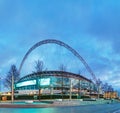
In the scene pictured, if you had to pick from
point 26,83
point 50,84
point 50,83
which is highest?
point 26,83

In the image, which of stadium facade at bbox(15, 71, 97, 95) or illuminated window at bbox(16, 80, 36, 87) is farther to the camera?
illuminated window at bbox(16, 80, 36, 87)

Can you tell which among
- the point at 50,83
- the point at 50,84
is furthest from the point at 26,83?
the point at 50,84

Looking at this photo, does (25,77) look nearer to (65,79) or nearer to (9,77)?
(65,79)

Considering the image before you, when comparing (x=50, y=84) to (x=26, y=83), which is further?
(x=26, y=83)

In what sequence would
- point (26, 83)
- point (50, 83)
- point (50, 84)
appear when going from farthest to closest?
point (26, 83), point (50, 83), point (50, 84)

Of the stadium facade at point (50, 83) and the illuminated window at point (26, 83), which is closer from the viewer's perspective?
the stadium facade at point (50, 83)

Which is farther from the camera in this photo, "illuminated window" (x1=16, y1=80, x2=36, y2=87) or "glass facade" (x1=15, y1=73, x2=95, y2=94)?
"illuminated window" (x1=16, y1=80, x2=36, y2=87)

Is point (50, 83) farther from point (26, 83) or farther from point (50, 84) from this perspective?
point (26, 83)

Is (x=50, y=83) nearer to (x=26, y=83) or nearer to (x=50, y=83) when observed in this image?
(x=50, y=83)

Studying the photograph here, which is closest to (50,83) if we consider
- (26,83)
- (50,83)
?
(50,83)

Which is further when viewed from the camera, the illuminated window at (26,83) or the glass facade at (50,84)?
the illuminated window at (26,83)

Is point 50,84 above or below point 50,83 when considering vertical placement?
below

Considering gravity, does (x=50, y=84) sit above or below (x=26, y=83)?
below

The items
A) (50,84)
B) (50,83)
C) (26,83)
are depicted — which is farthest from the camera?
(26,83)
